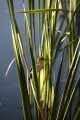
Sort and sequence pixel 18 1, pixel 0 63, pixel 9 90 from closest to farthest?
1. pixel 9 90
2. pixel 0 63
3. pixel 18 1

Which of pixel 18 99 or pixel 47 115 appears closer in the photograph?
pixel 47 115

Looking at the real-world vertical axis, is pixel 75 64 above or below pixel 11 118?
above

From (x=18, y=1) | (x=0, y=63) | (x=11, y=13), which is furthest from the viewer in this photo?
(x=18, y=1)

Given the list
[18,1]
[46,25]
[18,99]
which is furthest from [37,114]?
[18,1]

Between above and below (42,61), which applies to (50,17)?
above

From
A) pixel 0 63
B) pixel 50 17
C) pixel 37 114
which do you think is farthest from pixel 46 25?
pixel 0 63

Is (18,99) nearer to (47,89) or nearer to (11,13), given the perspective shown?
(47,89)

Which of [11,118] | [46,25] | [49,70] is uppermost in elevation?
[46,25]

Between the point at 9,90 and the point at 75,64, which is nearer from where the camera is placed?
the point at 75,64

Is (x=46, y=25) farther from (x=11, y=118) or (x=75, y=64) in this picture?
(x=11, y=118)
